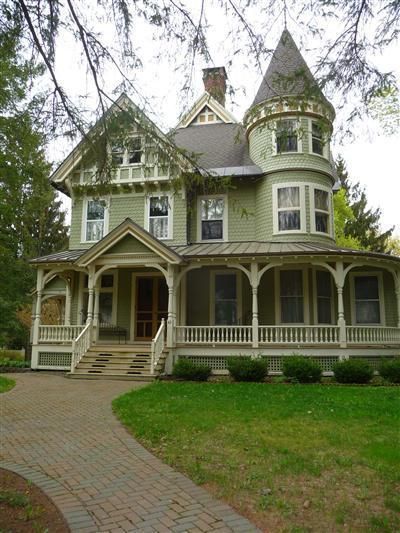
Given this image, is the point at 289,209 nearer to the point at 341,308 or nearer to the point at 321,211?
the point at 321,211

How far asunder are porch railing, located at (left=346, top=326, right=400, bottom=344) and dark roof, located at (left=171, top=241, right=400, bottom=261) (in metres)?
2.35

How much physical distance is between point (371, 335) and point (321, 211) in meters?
4.76

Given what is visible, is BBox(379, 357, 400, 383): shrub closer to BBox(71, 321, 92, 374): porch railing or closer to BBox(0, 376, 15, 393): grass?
BBox(71, 321, 92, 374): porch railing

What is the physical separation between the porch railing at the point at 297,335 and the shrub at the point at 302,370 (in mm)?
1466

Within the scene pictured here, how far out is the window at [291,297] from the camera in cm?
1574

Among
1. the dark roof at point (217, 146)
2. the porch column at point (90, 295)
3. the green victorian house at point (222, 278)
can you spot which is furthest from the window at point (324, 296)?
the porch column at point (90, 295)

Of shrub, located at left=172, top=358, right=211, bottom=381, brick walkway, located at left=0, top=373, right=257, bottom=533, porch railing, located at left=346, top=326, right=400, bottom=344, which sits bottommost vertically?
Result: brick walkway, located at left=0, top=373, right=257, bottom=533

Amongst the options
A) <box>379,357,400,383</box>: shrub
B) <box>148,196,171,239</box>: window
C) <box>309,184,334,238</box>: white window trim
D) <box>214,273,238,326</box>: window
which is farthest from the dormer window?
<box>379,357,400,383</box>: shrub

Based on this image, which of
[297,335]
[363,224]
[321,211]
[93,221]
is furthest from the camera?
[363,224]

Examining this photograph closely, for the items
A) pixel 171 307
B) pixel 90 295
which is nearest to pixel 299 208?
pixel 171 307

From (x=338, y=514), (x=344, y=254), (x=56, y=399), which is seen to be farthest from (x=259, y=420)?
(x=344, y=254)

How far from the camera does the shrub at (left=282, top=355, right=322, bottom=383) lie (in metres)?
12.5

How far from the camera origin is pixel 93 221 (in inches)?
699

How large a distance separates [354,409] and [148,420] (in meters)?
3.83
